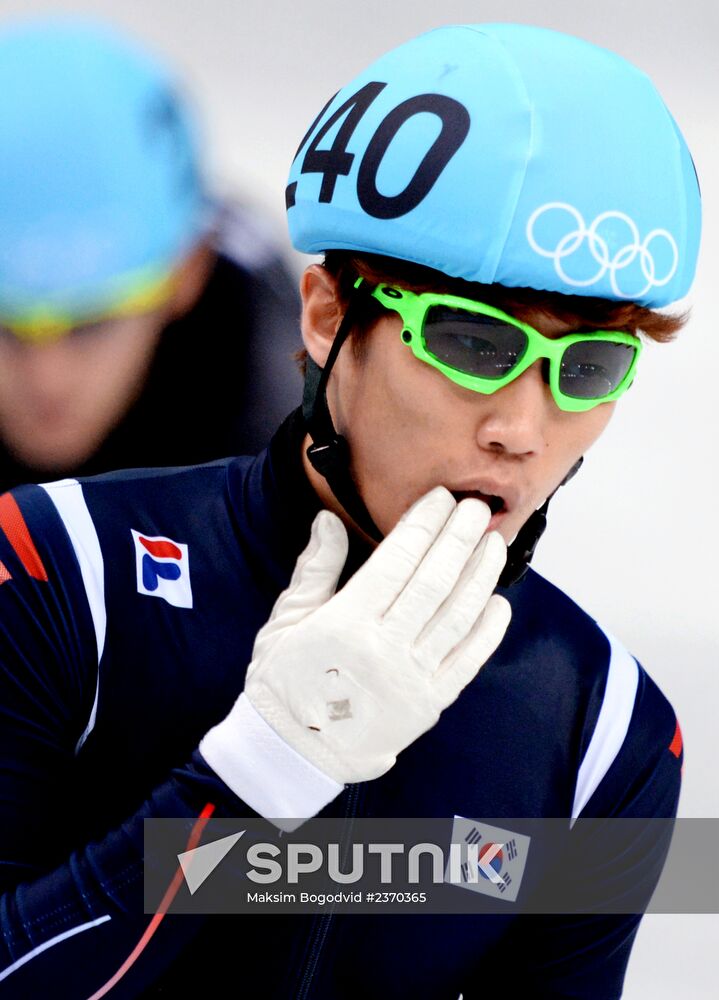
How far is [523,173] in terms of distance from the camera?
3.46ft

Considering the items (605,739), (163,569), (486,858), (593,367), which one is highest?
(593,367)

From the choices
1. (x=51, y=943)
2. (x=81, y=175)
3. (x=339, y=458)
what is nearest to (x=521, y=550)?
(x=339, y=458)

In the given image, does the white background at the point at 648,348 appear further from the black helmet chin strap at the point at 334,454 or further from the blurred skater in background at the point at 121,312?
the black helmet chin strap at the point at 334,454

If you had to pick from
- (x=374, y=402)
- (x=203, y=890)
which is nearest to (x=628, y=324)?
(x=374, y=402)

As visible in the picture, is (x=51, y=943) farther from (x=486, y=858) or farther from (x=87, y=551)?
(x=486, y=858)

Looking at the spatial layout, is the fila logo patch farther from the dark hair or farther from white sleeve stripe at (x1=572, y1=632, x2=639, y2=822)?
white sleeve stripe at (x1=572, y1=632, x2=639, y2=822)

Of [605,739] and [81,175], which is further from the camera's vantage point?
[81,175]

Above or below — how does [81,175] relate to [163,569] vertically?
above

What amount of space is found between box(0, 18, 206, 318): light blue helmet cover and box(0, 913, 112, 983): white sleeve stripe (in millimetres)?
1078

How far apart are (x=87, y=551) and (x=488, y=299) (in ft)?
1.50

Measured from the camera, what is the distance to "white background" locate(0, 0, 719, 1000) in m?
2.06

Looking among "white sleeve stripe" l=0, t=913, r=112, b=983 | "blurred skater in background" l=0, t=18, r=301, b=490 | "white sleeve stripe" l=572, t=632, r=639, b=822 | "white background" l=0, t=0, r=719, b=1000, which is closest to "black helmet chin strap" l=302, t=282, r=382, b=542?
"white sleeve stripe" l=572, t=632, r=639, b=822

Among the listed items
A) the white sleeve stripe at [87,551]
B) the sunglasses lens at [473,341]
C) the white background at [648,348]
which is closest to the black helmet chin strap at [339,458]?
the sunglasses lens at [473,341]

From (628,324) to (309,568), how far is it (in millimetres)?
369
